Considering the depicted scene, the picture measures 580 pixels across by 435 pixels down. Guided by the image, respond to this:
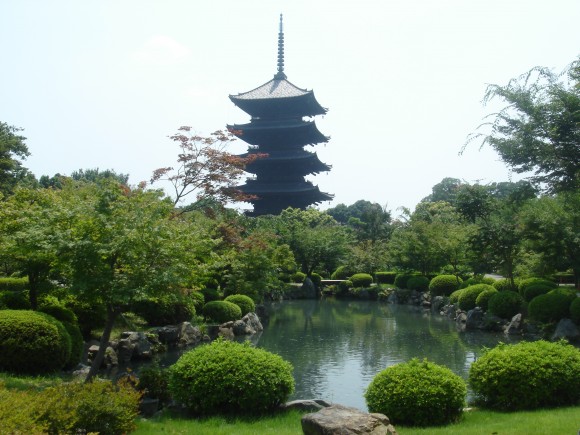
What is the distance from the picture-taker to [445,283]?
85.0ft

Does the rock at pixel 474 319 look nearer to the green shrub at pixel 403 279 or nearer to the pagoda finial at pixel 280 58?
the green shrub at pixel 403 279

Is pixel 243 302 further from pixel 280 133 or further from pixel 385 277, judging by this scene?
pixel 280 133

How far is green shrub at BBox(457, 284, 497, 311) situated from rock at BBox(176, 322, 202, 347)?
34.5 ft

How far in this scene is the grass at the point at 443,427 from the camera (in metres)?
5.81

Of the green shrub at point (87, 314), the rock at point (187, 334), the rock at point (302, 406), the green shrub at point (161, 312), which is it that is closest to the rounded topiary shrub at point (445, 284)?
the green shrub at point (161, 312)

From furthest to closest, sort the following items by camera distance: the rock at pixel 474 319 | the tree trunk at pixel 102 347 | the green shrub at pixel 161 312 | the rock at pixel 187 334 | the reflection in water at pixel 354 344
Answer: the rock at pixel 474 319 < the green shrub at pixel 161 312 < the rock at pixel 187 334 < the reflection in water at pixel 354 344 < the tree trunk at pixel 102 347

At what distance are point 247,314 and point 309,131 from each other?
25.6m

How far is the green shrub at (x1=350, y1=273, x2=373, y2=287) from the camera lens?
108 feet

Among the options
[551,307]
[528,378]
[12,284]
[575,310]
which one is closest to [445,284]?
[551,307]

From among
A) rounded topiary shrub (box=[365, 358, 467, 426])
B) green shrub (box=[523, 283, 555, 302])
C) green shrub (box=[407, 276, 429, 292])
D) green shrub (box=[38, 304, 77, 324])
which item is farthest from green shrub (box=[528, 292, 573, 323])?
green shrub (box=[407, 276, 429, 292])

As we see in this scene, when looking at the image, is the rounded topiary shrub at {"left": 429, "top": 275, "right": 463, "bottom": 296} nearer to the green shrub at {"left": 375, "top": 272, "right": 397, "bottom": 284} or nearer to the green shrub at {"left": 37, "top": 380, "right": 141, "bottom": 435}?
the green shrub at {"left": 375, "top": 272, "right": 397, "bottom": 284}

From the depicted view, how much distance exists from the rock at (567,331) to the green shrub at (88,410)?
12.0 m

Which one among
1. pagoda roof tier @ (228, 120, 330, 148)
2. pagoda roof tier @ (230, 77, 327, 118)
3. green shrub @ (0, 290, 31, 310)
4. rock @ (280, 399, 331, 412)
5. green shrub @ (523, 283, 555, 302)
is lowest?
rock @ (280, 399, 331, 412)

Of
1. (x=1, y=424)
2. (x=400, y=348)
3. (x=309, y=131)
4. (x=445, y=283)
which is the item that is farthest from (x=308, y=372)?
(x=309, y=131)
